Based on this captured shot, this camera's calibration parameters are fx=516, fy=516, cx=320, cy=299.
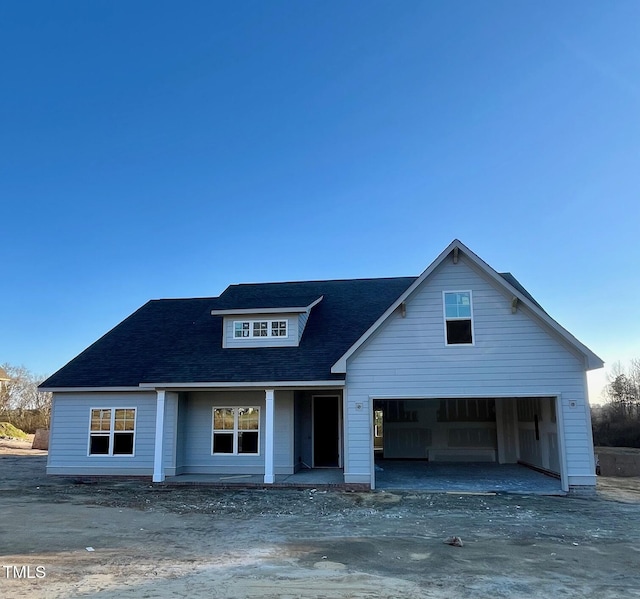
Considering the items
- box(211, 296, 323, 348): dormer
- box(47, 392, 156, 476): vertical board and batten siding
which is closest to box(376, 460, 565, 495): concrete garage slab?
box(211, 296, 323, 348): dormer

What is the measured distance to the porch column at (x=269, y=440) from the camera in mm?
13812

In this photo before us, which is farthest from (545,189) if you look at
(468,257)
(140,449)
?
(140,449)

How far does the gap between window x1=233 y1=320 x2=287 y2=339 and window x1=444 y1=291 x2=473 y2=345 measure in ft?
17.5

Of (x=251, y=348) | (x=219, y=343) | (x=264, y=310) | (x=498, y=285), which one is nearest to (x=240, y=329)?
(x=251, y=348)

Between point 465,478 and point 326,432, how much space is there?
4.71 meters

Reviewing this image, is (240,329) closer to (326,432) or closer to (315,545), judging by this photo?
(326,432)

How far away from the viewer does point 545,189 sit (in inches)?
569

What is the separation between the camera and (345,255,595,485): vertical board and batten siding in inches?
511

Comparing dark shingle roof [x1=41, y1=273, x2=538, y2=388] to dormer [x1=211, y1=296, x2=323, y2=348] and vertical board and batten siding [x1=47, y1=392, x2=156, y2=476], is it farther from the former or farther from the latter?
vertical board and batten siding [x1=47, y1=392, x2=156, y2=476]

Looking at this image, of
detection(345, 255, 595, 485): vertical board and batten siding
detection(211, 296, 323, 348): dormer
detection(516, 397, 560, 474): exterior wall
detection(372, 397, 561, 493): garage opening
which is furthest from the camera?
detection(211, 296, 323, 348): dormer

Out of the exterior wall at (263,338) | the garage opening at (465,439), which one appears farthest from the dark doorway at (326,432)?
the exterior wall at (263,338)

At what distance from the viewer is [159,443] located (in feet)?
47.9

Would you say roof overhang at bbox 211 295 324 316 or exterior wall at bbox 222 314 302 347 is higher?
roof overhang at bbox 211 295 324 316

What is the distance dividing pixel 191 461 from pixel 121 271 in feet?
33.4
